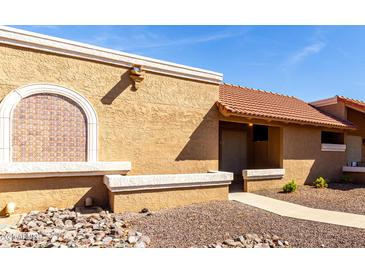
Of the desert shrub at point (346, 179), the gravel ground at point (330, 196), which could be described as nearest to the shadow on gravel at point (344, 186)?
the gravel ground at point (330, 196)

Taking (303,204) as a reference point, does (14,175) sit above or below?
above

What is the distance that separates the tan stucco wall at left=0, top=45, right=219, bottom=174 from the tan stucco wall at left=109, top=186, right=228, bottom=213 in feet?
4.72

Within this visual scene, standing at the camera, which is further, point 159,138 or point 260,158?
point 260,158

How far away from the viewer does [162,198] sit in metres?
7.50

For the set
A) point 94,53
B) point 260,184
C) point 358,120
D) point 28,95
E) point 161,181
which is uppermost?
point 94,53

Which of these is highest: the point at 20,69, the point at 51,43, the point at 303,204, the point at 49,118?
the point at 51,43

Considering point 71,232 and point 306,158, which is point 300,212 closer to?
point 306,158

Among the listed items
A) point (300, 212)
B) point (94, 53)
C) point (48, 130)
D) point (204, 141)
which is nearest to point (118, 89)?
point (94, 53)

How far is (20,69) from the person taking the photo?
6.84 meters

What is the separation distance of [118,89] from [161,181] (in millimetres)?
3631

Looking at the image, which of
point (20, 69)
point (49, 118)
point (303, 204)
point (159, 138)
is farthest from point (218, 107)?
point (20, 69)

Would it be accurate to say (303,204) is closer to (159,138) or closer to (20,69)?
(159,138)

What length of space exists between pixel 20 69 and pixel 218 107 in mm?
7267

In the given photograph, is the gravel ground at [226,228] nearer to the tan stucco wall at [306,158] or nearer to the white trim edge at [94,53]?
the tan stucco wall at [306,158]
